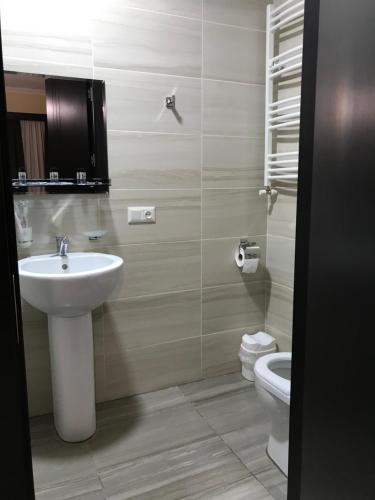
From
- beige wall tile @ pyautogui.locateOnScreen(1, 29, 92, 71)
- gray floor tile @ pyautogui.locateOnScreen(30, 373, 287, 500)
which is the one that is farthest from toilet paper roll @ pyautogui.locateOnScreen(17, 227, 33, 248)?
gray floor tile @ pyautogui.locateOnScreen(30, 373, 287, 500)

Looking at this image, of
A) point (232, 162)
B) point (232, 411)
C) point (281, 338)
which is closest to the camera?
point (232, 411)

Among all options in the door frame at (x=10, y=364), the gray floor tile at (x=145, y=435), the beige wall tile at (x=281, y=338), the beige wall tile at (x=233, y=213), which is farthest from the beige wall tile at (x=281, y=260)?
the door frame at (x=10, y=364)

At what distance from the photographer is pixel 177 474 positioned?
1705mm

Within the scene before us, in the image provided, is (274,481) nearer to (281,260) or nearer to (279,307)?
(279,307)

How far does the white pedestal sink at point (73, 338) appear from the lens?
169 cm

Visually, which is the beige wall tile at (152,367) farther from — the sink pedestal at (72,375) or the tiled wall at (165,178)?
the sink pedestal at (72,375)

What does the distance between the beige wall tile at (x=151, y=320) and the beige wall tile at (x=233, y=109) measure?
101 centimetres

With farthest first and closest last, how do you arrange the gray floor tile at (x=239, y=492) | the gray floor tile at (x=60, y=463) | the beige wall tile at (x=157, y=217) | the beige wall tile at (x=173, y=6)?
the beige wall tile at (x=157, y=217), the beige wall tile at (x=173, y=6), the gray floor tile at (x=60, y=463), the gray floor tile at (x=239, y=492)

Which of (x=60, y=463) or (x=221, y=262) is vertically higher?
(x=221, y=262)

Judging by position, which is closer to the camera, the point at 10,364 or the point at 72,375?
the point at 10,364

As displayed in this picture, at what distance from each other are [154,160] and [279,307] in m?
1.21

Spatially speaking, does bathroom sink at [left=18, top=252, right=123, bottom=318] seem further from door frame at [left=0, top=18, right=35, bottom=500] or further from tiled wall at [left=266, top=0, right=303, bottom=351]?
tiled wall at [left=266, top=0, right=303, bottom=351]

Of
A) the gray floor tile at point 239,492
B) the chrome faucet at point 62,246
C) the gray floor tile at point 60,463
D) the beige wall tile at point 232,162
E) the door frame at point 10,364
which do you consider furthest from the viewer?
the beige wall tile at point 232,162

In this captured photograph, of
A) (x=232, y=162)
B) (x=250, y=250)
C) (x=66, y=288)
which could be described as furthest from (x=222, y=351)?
(x=66, y=288)
